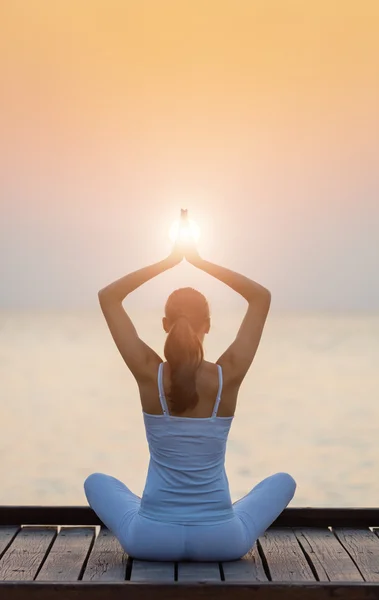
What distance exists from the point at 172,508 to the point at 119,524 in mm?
298

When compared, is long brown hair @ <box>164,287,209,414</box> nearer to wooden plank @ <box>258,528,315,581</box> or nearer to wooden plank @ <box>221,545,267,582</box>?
wooden plank @ <box>221,545,267,582</box>

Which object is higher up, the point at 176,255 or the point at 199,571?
the point at 176,255

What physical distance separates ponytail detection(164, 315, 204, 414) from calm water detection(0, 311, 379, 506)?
7.52 m

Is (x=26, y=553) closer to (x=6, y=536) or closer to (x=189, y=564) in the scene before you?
(x=6, y=536)

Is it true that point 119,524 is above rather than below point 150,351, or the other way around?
below

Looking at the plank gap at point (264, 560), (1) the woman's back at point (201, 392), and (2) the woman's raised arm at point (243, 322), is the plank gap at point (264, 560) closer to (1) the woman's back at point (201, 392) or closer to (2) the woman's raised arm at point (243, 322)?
(1) the woman's back at point (201, 392)

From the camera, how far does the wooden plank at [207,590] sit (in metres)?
3.33

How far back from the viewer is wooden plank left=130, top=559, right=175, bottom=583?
143 inches

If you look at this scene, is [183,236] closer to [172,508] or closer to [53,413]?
[172,508]

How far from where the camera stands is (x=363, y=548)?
4207 mm

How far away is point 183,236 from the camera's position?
4.02 meters

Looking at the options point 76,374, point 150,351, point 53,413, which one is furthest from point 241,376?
point 76,374

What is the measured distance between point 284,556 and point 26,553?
3.78 ft

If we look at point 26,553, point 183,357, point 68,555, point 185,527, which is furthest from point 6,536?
point 183,357
